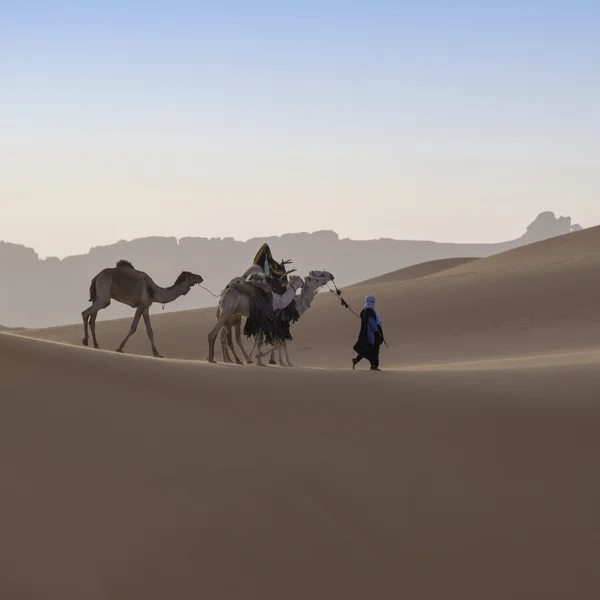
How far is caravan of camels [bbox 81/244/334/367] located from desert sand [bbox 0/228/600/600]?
3.56m

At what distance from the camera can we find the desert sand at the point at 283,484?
5230 mm

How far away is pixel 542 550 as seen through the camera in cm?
604

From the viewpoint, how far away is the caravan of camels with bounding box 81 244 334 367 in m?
13.6

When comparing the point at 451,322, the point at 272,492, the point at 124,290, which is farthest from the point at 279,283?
the point at 451,322

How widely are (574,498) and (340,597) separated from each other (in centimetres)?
235

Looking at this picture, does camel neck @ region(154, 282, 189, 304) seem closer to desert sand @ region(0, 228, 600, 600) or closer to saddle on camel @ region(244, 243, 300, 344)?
saddle on camel @ region(244, 243, 300, 344)

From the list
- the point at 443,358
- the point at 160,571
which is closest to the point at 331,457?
the point at 160,571

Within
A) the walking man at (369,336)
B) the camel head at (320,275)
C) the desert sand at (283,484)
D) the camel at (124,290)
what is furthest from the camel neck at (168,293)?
the desert sand at (283,484)

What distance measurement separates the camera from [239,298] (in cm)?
1361

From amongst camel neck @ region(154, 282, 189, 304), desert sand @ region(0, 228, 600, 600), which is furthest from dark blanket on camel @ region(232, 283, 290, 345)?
desert sand @ region(0, 228, 600, 600)

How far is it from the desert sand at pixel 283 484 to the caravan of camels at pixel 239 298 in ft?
11.7

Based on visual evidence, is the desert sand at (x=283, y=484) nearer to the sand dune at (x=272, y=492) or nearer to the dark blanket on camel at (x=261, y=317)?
the sand dune at (x=272, y=492)

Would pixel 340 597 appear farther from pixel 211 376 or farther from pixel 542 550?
pixel 211 376

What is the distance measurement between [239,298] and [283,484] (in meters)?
7.44
